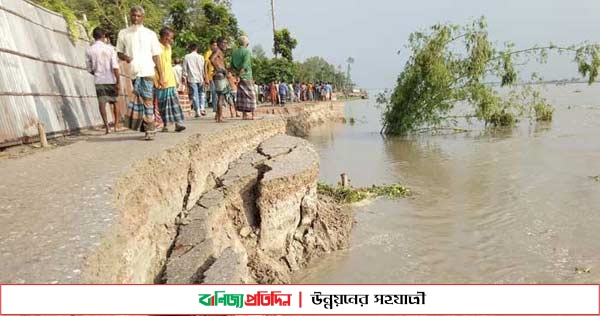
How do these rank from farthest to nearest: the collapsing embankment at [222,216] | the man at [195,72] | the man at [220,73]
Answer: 1. the man at [195,72]
2. the man at [220,73]
3. the collapsing embankment at [222,216]

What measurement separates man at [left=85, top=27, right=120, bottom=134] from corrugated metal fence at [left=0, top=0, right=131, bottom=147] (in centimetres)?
75

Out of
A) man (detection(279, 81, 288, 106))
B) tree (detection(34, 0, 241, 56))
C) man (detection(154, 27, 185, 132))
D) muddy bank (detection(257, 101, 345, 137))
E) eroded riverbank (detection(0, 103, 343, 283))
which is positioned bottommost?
muddy bank (detection(257, 101, 345, 137))

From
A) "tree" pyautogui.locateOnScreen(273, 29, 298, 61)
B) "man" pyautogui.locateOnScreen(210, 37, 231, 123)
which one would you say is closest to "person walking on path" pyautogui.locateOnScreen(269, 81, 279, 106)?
"tree" pyautogui.locateOnScreen(273, 29, 298, 61)

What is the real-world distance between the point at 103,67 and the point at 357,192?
4.87m

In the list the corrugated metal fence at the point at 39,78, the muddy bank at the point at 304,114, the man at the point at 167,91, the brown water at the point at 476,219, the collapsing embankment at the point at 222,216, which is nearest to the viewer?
the collapsing embankment at the point at 222,216

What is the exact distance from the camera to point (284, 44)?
30.5m

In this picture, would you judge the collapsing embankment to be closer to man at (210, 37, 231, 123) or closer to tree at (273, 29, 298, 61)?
man at (210, 37, 231, 123)

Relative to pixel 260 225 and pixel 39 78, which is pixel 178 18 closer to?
pixel 39 78

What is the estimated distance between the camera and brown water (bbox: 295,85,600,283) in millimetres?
5426

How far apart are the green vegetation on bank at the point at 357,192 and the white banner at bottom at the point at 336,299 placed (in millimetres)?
5395

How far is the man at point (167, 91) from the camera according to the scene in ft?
19.5

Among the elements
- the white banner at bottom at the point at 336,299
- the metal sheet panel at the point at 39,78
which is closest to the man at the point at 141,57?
the metal sheet panel at the point at 39,78

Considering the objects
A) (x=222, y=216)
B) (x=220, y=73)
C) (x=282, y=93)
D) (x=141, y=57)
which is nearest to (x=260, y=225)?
(x=222, y=216)

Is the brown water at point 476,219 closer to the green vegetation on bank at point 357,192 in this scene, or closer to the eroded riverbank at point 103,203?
the green vegetation on bank at point 357,192
